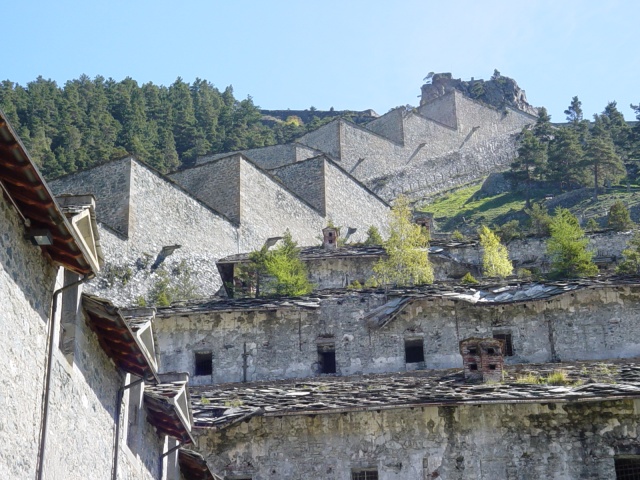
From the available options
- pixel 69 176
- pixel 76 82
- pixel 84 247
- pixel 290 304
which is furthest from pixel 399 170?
pixel 84 247

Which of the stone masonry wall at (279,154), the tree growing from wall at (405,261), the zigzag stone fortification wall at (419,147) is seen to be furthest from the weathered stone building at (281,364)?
the zigzag stone fortification wall at (419,147)

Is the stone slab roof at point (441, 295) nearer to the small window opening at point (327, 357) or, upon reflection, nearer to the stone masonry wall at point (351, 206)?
the small window opening at point (327, 357)

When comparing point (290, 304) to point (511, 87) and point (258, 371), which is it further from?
point (511, 87)

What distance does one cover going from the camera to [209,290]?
37406 millimetres

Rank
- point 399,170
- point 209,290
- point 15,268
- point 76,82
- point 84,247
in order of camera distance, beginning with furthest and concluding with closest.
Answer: point 76,82 < point 399,170 < point 209,290 < point 84,247 < point 15,268

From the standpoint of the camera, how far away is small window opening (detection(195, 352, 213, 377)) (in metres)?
26.0

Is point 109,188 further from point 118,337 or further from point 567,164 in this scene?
point 567,164

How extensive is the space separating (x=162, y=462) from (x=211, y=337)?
10307 millimetres

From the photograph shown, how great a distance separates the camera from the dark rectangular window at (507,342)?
25656 millimetres

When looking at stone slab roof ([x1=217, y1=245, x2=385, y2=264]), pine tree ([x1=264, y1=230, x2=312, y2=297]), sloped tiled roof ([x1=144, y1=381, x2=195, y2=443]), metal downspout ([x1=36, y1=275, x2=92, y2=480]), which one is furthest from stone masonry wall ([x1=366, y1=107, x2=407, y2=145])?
metal downspout ([x1=36, y1=275, x2=92, y2=480])

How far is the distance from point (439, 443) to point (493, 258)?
15554 mm

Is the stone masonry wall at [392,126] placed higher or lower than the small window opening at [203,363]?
higher

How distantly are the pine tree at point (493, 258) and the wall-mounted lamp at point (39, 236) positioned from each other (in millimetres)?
24318

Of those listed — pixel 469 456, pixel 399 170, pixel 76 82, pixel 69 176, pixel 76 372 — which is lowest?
pixel 469 456
